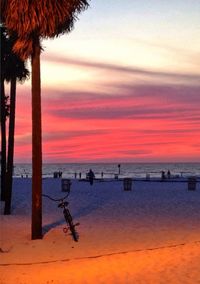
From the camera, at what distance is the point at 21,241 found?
64.9 ft

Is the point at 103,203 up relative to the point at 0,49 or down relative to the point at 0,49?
down

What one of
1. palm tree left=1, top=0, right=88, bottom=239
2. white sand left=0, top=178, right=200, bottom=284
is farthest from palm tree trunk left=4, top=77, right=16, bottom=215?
palm tree left=1, top=0, right=88, bottom=239

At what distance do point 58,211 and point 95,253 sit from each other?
11.3 metres

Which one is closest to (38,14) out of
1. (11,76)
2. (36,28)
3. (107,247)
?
(36,28)

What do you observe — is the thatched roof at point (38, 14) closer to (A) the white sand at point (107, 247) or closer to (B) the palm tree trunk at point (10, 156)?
(A) the white sand at point (107, 247)

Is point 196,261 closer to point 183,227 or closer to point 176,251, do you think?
point 176,251

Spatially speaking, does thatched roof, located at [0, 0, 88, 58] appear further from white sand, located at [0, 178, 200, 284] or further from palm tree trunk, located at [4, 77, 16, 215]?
palm tree trunk, located at [4, 77, 16, 215]

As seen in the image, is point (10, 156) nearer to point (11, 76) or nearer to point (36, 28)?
point (11, 76)

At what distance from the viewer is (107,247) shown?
60.3 ft

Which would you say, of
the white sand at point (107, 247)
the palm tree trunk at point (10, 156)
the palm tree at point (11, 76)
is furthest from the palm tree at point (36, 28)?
the palm tree at point (11, 76)

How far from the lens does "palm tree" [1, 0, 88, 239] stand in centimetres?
1892

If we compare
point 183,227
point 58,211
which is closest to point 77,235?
point 183,227

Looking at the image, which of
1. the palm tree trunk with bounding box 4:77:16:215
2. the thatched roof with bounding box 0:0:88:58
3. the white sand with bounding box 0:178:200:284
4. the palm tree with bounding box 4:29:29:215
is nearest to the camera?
the white sand with bounding box 0:178:200:284

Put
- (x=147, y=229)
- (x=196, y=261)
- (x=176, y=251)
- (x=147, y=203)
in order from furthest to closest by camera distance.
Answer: (x=147, y=203)
(x=147, y=229)
(x=176, y=251)
(x=196, y=261)
